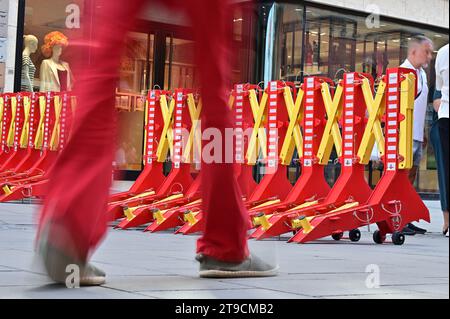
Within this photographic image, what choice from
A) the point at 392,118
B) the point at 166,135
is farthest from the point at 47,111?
the point at 392,118

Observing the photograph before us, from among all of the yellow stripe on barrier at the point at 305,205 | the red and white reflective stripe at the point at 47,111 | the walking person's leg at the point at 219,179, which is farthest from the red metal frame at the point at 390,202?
the red and white reflective stripe at the point at 47,111

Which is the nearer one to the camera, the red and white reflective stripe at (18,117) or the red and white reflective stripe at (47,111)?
the red and white reflective stripe at (47,111)

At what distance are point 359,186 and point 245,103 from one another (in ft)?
5.38

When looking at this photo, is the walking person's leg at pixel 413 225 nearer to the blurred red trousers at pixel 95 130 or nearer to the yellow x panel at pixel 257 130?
the yellow x panel at pixel 257 130

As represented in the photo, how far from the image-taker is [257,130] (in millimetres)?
A: 8070

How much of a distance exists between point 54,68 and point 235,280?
42.0 ft

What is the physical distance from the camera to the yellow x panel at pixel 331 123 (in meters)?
7.11

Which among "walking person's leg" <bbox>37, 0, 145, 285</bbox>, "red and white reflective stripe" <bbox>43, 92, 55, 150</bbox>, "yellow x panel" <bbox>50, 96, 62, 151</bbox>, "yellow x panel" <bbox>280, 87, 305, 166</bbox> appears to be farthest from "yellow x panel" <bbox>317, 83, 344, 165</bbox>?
"red and white reflective stripe" <bbox>43, 92, 55, 150</bbox>

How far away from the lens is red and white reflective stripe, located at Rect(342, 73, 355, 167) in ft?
22.9

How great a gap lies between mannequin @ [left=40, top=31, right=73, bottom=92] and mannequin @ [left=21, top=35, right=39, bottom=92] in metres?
0.37

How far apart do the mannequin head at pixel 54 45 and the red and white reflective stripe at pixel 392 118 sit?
9869 millimetres

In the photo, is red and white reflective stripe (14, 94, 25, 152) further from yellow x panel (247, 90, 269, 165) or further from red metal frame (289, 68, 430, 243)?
red metal frame (289, 68, 430, 243)

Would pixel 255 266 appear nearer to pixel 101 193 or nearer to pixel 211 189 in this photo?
pixel 211 189
